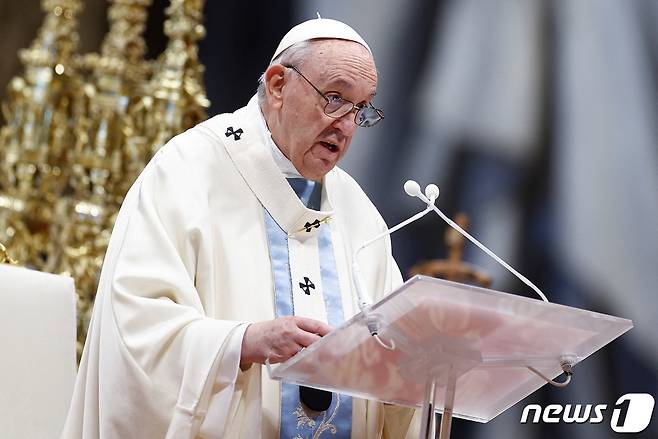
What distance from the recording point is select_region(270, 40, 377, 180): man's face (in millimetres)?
3549

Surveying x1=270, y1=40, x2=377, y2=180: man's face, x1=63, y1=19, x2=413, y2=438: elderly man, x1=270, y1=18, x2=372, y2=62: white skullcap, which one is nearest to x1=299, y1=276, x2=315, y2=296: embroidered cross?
x1=63, y1=19, x2=413, y2=438: elderly man

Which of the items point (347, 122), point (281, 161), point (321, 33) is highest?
point (321, 33)

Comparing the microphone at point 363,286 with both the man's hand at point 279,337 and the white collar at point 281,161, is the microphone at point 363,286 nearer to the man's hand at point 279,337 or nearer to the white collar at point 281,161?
the man's hand at point 279,337

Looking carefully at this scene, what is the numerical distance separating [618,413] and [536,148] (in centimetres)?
137

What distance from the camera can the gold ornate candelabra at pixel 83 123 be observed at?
6094 mm

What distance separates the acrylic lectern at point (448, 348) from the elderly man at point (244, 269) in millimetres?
152

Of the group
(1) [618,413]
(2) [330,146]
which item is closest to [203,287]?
(2) [330,146]

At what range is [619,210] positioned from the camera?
5926 mm

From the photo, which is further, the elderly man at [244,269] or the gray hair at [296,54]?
the gray hair at [296,54]

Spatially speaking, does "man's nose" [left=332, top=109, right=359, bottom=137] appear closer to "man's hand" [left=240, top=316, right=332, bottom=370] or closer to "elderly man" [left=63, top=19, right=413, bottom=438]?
"elderly man" [left=63, top=19, right=413, bottom=438]

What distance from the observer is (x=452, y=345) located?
2855 millimetres

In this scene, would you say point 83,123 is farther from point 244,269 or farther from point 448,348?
point 448,348

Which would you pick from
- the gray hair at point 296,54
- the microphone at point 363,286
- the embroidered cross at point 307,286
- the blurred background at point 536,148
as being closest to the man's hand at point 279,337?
the microphone at point 363,286

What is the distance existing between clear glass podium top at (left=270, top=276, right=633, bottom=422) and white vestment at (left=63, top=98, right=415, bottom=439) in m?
0.27
